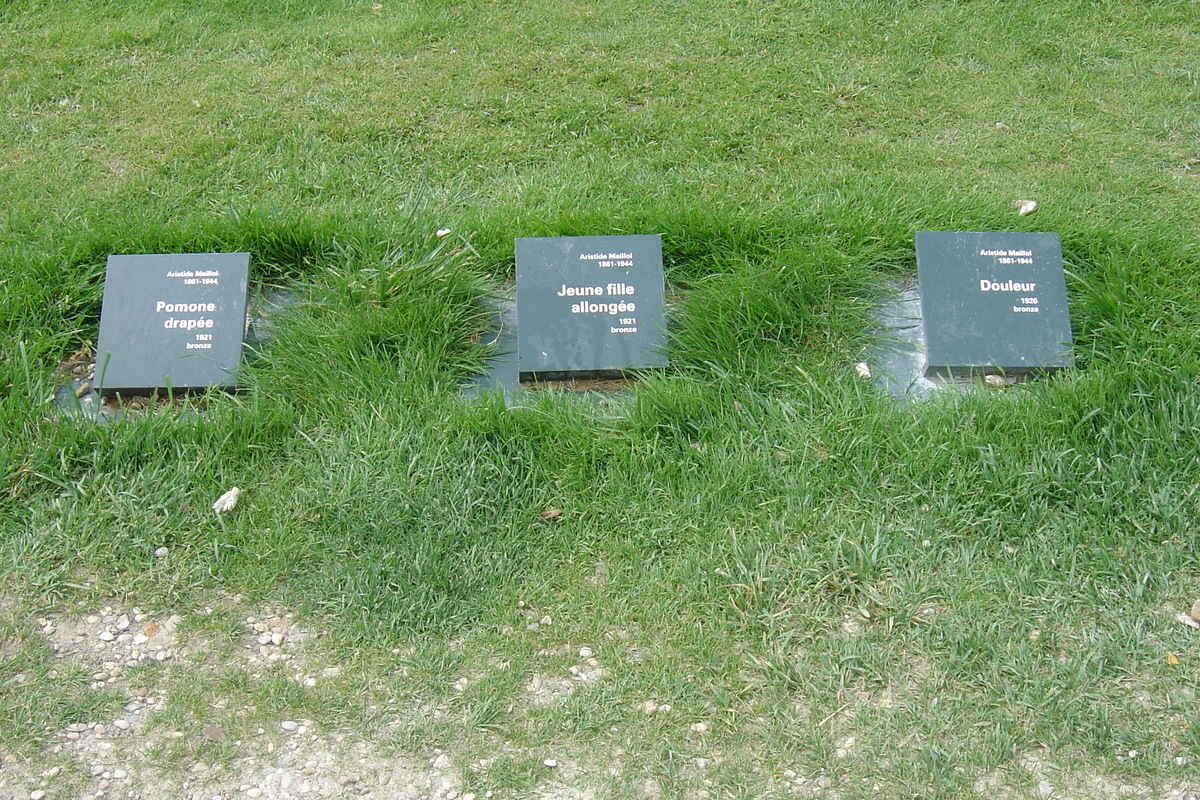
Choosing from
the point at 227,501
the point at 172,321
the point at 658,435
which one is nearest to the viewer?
the point at 227,501

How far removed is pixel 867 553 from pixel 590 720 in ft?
3.27

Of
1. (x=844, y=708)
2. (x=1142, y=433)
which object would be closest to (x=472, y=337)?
(x=844, y=708)

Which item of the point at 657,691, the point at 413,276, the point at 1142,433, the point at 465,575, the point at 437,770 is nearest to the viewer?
the point at 437,770

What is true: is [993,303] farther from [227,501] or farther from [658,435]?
[227,501]

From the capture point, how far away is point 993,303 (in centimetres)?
352

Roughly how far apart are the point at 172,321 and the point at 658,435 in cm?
184

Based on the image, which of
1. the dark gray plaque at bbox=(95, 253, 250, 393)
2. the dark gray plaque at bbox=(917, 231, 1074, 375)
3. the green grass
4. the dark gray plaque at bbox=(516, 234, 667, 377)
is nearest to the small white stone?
the green grass

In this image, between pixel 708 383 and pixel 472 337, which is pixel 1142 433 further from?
pixel 472 337

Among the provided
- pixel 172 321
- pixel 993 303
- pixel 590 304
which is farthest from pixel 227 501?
pixel 993 303

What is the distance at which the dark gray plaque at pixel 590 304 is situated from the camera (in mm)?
3432

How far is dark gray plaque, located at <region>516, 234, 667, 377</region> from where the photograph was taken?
11.3ft

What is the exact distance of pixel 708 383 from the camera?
3.37 meters

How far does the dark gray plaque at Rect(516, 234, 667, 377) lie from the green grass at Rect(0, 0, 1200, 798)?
179mm

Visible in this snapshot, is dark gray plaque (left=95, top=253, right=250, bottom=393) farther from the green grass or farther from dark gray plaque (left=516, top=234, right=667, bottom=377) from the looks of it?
dark gray plaque (left=516, top=234, right=667, bottom=377)
